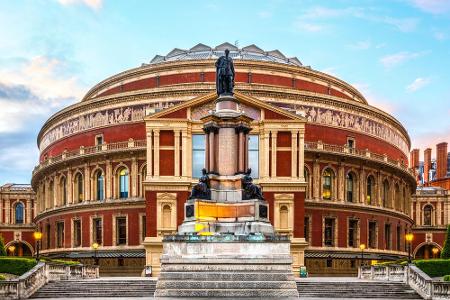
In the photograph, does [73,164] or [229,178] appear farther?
[73,164]

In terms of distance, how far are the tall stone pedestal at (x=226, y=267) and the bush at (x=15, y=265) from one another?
524 inches

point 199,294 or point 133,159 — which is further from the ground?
point 133,159

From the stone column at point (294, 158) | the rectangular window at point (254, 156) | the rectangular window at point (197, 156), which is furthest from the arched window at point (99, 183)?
the stone column at point (294, 158)

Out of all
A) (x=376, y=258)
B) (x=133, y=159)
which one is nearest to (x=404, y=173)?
(x=376, y=258)

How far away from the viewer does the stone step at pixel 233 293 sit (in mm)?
33781

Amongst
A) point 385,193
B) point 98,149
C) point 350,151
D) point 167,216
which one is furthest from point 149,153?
point 385,193

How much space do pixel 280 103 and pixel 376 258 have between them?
19.0 metres

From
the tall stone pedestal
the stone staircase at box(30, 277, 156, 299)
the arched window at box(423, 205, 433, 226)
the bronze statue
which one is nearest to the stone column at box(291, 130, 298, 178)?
the bronze statue

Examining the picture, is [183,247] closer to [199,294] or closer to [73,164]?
[199,294]

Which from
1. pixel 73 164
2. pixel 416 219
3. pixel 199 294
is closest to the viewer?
pixel 199 294

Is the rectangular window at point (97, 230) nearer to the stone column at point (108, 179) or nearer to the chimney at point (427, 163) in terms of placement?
the stone column at point (108, 179)

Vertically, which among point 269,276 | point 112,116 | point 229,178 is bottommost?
point 269,276

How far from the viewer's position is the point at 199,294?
111 ft

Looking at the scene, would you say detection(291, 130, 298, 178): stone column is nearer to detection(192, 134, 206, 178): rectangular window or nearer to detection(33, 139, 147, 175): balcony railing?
detection(192, 134, 206, 178): rectangular window
